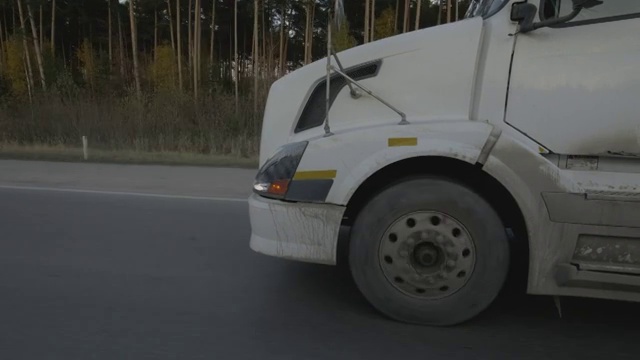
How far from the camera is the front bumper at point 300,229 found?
146 inches

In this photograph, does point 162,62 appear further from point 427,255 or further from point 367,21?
point 427,255

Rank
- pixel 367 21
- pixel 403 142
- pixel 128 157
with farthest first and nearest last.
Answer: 1. pixel 367 21
2. pixel 128 157
3. pixel 403 142

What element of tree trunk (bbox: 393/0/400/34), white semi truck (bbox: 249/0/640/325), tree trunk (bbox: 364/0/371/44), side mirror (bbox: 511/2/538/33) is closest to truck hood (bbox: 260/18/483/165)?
white semi truck (bbox: 249/0/640/325)

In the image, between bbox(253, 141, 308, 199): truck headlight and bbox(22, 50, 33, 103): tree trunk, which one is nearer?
bbox(253, 141, 308, 199): truck headlight

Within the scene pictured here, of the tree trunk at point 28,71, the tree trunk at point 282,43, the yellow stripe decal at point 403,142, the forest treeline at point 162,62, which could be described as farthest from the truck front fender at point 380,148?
the tree trunk at point 28,71

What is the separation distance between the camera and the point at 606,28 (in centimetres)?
336

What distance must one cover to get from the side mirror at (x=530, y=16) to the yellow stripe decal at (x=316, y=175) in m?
1.48

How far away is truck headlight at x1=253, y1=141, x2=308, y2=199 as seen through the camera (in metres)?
3.76

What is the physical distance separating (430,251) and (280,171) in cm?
113

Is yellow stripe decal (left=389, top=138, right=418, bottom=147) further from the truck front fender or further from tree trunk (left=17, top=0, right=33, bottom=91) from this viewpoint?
tree trunk (left=17, top=0, right=33, bottom=91)

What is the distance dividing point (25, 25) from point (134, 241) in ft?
92.5

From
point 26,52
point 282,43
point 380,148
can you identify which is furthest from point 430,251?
point 26,52

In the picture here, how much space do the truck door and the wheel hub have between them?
778 millimetres

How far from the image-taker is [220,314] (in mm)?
3998
